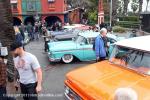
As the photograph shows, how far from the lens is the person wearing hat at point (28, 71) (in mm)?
5737

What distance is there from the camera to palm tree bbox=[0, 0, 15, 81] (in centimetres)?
664

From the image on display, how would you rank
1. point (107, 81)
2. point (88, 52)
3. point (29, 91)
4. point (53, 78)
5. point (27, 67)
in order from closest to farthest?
point (107, 81) → point (27, 67) → point (29, 91) → point (53, 78) → point (88, 52)

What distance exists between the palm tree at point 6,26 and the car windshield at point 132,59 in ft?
7.47

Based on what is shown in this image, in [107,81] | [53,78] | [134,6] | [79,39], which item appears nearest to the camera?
[107,81]

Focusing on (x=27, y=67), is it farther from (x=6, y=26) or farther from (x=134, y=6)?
(x=134, y=6)

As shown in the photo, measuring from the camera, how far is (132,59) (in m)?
5.71

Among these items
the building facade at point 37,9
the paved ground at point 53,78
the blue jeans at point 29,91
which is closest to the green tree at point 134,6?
the building facade at point 37,9

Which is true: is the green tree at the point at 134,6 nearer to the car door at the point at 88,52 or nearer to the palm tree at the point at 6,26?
the car door at the point at 88,52

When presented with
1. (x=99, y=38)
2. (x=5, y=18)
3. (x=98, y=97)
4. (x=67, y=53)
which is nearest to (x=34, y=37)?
(x=67, y=53)

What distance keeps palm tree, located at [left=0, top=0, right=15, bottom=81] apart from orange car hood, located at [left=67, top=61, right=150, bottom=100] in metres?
1.88

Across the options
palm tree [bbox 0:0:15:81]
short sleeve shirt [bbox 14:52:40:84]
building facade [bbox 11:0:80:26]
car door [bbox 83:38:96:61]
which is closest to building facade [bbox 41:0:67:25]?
building facade [bbox 11:0:80:26]

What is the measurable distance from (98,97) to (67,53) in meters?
9.20

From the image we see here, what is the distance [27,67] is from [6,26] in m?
1.38

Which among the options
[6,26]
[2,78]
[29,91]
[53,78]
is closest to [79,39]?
[53,78]
